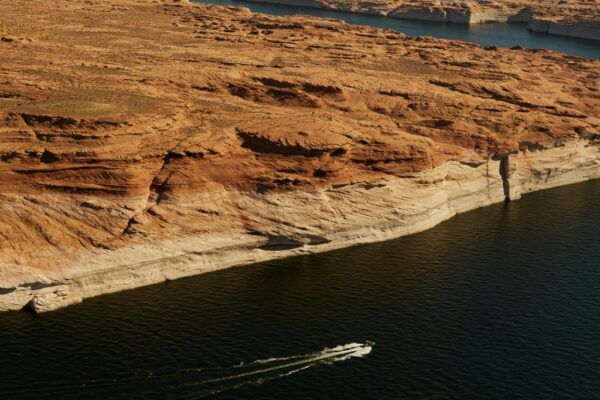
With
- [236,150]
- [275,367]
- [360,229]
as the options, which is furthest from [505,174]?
[275,367]

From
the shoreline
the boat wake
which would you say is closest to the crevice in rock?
the shoreline

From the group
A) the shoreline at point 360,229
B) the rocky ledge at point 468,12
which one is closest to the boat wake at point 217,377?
the shoreline at point 360,229

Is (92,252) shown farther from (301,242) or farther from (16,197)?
(301,242)

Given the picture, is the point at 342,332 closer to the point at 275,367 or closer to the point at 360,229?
the point at 275,367

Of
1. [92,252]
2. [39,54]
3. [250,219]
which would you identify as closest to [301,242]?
[250,219]

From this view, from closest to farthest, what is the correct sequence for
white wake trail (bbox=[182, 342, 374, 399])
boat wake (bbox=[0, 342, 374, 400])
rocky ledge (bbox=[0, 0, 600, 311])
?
boat wake (bbox=[0, 342, 374, 400])
white wake trail (bbox=[182, 342, 374, 399])
rocky ledge (bbox=[0, 0, 600, 311])

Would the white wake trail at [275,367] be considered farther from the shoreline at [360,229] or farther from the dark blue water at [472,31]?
the dark blue water at [472,31]

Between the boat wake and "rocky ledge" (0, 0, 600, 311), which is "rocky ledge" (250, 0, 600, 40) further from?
the boat wake
